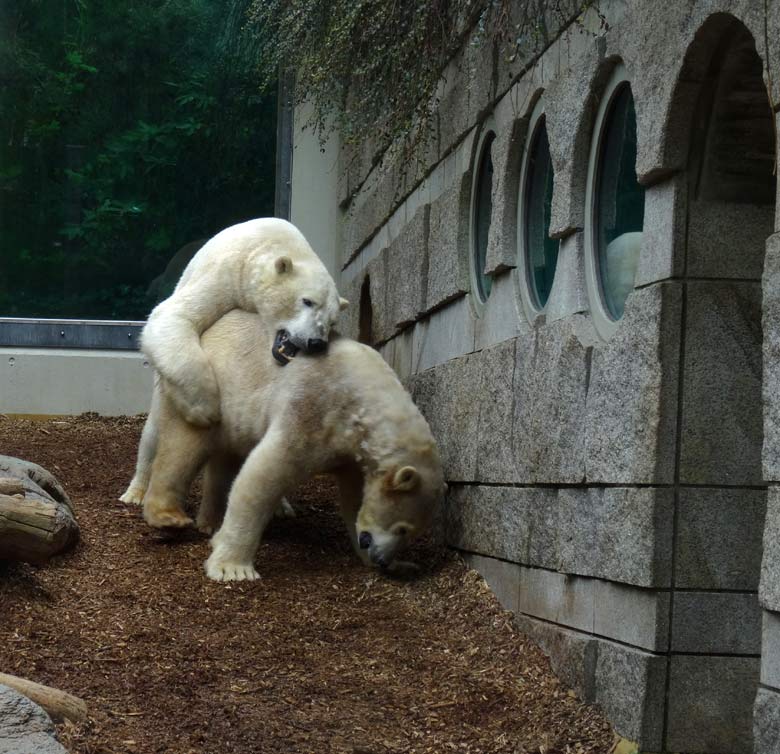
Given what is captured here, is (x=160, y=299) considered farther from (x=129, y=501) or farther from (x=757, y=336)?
(x=757, y=336)

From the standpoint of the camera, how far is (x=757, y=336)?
3133 millimetres

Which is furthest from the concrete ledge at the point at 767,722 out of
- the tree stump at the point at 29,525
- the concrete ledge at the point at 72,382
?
the concrete ledge at the point at 72,382

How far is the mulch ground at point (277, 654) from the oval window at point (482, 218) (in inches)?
52.6

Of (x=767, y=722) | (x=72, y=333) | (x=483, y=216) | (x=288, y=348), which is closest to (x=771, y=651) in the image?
(x=767, y=722)

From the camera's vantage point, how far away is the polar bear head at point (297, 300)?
5359 millimetres

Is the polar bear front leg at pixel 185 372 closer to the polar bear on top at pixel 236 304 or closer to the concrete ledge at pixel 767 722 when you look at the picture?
the polar bear on top at pixel 236 304

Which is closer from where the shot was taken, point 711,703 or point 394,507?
point 711,703

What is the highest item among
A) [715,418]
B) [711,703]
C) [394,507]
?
[715,418]

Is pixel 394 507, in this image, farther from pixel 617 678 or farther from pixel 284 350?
pixel 617 678

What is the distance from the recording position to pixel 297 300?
5457mm

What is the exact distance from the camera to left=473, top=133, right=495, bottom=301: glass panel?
17.6 feet

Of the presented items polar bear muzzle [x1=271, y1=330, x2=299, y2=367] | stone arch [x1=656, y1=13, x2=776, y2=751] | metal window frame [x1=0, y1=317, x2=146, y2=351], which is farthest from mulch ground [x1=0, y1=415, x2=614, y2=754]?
metal window frame [x1=0, y1=317, x2=146, y2=351]

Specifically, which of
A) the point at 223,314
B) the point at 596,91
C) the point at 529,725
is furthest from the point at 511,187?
the point at 529,725

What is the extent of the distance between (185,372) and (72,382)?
4.71 meters
